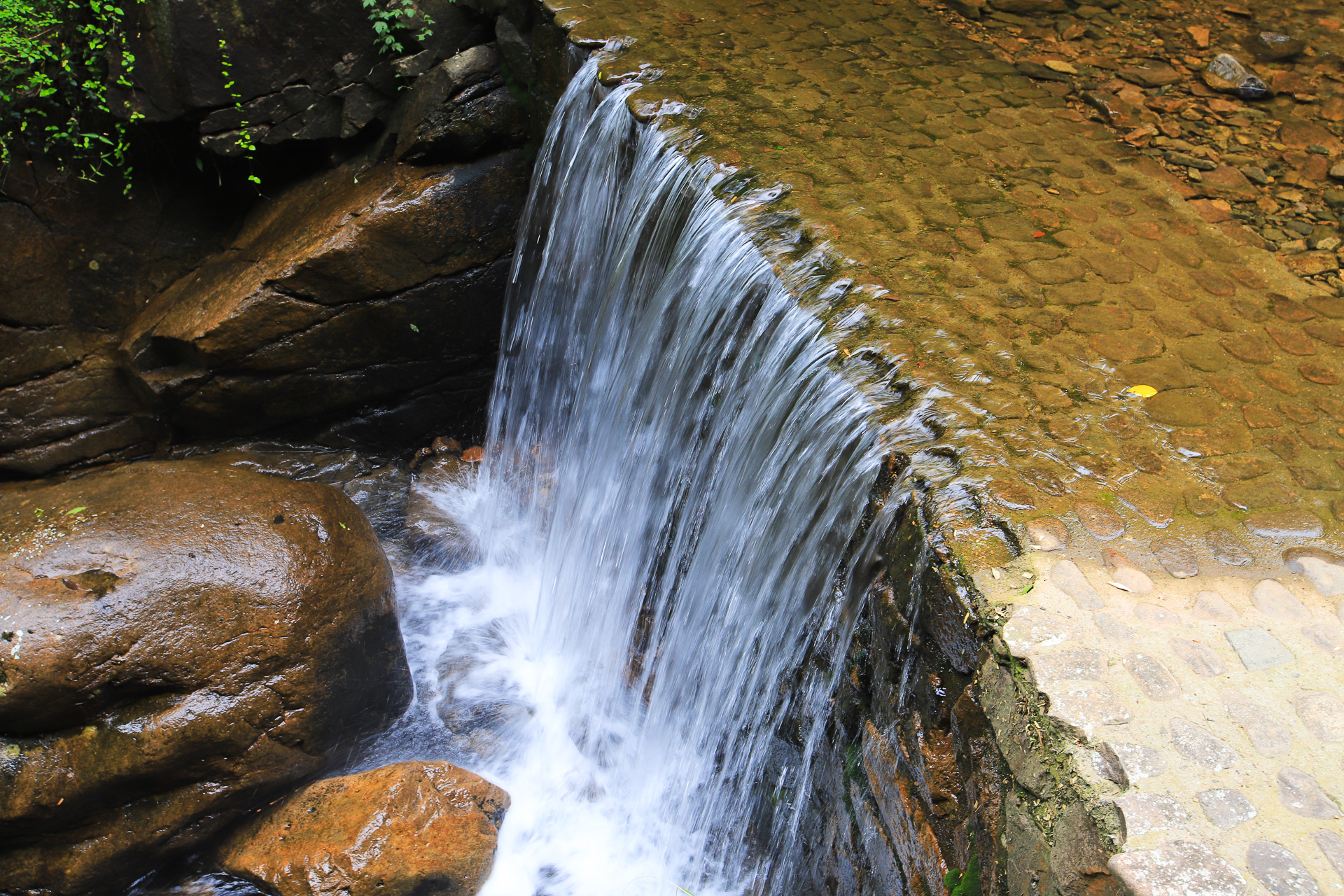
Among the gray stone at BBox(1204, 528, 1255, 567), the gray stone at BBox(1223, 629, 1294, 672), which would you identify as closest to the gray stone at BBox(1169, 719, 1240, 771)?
the gray stone at BBox(1223, 629, 1294, 672)

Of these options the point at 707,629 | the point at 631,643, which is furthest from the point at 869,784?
the point at 631,643

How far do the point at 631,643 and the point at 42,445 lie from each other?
147 inches

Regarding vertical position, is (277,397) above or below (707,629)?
above

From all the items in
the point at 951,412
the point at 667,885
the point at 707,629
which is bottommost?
the point at 667,885

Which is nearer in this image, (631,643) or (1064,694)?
(1064,694)

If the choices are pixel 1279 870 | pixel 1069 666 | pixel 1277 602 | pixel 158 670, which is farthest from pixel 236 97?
pixel 1279 870

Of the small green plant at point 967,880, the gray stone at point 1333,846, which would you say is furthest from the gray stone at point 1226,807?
the small green plant at point 967,880

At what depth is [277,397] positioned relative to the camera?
490 cm

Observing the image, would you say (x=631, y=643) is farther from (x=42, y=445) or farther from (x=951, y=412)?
(x=42, y=445)

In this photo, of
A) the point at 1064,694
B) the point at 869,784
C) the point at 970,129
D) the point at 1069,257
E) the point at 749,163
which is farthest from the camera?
the point at 970,129

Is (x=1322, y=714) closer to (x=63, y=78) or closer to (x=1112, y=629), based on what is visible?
(x=1112, y=629)

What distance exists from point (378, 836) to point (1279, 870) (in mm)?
2679

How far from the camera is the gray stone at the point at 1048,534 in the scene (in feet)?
7.09

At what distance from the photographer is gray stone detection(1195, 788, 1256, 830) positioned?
1.70 metres
